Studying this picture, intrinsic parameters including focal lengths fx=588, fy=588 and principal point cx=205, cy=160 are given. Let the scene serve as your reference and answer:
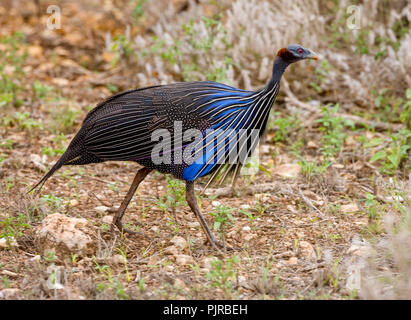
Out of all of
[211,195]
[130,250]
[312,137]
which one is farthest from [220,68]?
[130,250]

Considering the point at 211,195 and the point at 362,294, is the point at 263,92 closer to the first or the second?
the point at 211,195

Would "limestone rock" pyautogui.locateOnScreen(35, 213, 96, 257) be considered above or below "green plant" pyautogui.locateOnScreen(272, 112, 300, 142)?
below

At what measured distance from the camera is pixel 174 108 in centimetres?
369

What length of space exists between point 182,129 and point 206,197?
42.3 inches

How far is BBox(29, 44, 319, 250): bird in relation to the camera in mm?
3668

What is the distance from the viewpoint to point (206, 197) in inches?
182

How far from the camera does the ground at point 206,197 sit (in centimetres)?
329

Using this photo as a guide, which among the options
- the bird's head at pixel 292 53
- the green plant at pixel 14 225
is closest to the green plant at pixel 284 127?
the bird's head at pixel 292 53

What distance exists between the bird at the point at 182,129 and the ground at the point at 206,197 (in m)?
0.44

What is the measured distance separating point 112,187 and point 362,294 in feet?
7.34

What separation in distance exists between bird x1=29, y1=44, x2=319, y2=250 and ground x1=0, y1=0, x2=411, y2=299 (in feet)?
1.44
